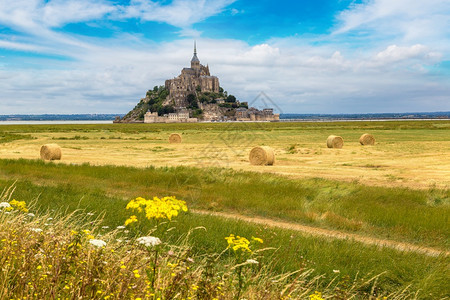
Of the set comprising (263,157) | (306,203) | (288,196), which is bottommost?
(306,203)

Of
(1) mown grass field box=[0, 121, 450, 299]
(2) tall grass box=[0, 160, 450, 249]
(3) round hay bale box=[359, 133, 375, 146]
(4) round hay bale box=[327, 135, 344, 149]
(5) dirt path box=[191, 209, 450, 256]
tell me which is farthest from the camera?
(3) round hay bale box=[359, 133, 375, 146]

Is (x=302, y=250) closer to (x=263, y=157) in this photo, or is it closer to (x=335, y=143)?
(x=263, y=157)

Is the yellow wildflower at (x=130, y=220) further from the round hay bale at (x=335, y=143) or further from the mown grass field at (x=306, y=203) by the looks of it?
the round hay bale at (x=335, y=143)

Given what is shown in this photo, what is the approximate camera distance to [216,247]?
29.4 feet

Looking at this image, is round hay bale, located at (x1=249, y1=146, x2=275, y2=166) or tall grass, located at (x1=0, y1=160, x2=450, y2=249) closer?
tall grass, located at (x1=0, y1=160, x2=450, y2=249)

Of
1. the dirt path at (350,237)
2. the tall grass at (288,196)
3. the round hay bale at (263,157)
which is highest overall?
the round hay bale at (263,157)

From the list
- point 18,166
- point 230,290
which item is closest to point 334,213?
point 230,290

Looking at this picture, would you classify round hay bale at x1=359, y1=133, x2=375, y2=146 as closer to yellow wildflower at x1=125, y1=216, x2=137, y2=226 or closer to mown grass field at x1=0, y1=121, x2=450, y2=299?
mown grass field at x1=0, y1=121, x2=450, y2=299

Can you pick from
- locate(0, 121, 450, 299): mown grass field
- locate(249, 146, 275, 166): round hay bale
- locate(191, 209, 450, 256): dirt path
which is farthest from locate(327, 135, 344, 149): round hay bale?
locate(191, 209, 450, 256): dirt path

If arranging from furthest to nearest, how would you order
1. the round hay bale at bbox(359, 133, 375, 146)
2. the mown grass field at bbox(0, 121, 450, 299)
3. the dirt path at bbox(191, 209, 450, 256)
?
the round hay bale at bbox(359, 133, 375, 146), the dirt path at bbox(191, 209, 450, 256), the mown grass field at bbox(0, 121, 450, 299)

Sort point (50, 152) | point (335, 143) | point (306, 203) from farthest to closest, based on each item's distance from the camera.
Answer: point (335, 143) < point (50, 152) < point (306, 203)

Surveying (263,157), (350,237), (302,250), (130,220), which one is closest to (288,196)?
(350,237)

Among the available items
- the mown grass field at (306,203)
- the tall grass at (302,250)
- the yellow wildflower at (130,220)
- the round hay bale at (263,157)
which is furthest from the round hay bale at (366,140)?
the yellow wildflower at (130,220)

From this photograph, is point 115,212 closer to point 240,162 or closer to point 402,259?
point 402,259
